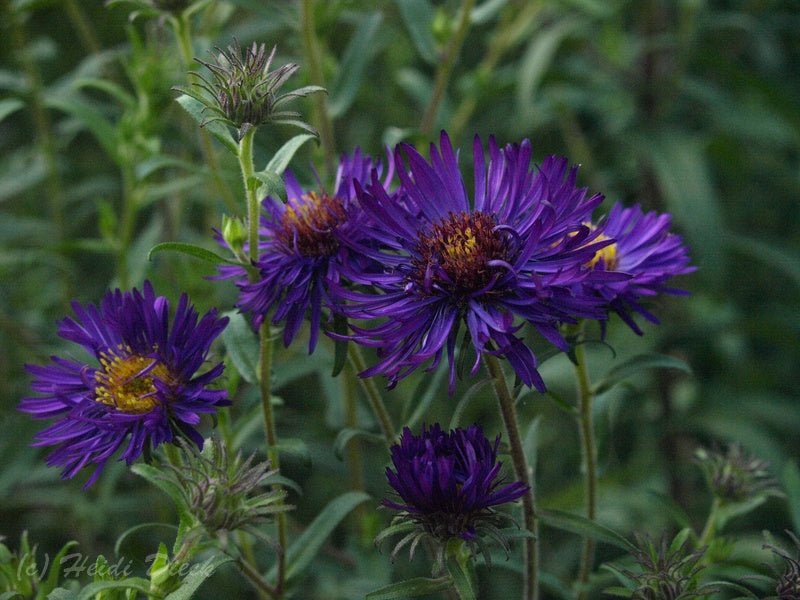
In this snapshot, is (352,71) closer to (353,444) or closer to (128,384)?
(353,444)

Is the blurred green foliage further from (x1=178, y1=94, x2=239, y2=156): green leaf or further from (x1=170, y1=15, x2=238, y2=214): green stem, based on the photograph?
(x1=178, y1=94, x2=239, y2=156): green leaf

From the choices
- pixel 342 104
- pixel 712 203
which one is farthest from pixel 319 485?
pixel 712 203

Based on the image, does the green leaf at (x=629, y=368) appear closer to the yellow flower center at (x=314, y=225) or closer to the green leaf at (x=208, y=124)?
the yellow flower center at (x=314, y=225)

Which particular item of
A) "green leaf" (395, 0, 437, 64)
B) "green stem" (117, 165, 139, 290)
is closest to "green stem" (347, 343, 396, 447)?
"green stem" (117, 165, 139, 290)

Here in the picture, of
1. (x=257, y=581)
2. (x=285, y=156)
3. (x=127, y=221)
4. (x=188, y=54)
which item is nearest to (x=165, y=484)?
(x=257, y=581)

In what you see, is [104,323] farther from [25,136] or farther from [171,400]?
[25,136]

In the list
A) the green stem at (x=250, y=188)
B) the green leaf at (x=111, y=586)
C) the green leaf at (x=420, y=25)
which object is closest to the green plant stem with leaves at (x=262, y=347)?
the green stem at (x=250, y=188)
